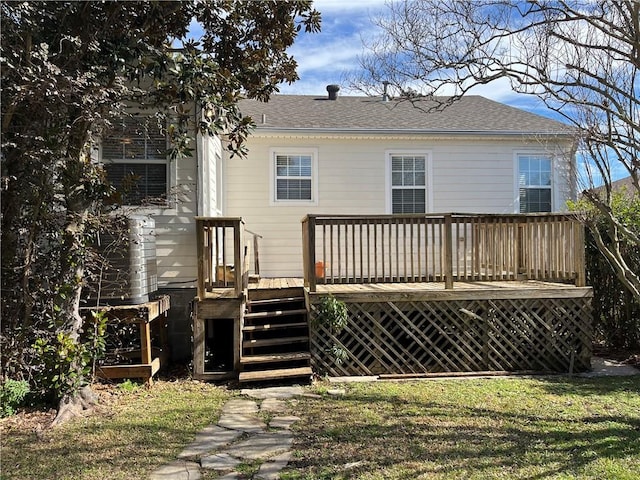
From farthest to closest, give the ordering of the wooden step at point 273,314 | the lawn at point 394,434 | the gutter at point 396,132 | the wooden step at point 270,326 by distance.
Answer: the gutter at point 396,132, the wooden step at point 273,314, the wooden step at point 270,326, the lawn at point 394,434

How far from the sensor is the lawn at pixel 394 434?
3.55 meters

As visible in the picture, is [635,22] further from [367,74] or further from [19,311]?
[19,311]

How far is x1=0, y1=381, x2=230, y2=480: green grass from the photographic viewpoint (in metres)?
3.57

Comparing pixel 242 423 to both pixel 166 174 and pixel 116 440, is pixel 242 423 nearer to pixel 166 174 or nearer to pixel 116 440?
pixel 116 440

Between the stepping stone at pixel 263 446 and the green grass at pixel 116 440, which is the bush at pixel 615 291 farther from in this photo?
the green grass at pixel 116 440

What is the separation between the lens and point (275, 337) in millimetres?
6879

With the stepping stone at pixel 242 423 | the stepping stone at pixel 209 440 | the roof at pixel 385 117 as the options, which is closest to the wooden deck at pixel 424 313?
the stepping stone at pixel 242 423

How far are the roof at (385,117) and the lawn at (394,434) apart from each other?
5519mm

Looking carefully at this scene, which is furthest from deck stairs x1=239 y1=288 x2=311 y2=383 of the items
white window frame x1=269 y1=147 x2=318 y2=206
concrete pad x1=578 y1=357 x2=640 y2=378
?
concrete pad x1=578 y1=357 x2=640 y2=378

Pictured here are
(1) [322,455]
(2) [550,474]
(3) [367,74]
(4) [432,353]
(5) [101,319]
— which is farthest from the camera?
(4) [432,353]

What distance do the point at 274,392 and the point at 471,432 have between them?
7.68 feet

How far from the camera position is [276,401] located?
534 centimetres

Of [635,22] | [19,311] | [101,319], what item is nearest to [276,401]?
[101,319]

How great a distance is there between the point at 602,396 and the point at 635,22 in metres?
3.87
